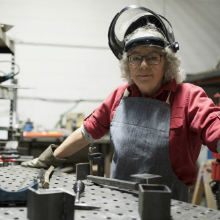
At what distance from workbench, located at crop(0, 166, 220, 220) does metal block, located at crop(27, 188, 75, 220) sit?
0.20 feet

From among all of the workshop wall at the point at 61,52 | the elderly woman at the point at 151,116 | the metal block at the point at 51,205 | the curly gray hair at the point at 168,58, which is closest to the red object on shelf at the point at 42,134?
the workshop wall at the point at 61,52

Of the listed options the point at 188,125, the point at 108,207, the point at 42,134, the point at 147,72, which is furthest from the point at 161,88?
the point at 42,134

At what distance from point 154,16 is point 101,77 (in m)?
2.48

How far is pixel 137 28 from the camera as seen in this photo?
132cm

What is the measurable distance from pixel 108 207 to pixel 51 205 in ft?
0.69

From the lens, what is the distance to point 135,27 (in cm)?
134

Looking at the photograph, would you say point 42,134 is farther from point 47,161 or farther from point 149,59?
point 149,59

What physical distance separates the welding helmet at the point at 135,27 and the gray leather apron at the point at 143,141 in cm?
28

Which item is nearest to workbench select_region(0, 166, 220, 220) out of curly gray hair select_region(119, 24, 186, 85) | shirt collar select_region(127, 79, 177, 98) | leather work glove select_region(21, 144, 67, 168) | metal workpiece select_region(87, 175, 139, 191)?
metal workpiece select_region(87, 175, 139, 191)

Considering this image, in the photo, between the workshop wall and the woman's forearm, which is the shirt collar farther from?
the workshop wall

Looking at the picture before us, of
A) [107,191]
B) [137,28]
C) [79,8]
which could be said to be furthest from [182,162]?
[79,8]

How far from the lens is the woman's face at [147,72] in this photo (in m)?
1.22

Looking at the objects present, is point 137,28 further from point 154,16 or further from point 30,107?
point 30,107

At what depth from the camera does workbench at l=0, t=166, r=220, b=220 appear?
0.70 meters
